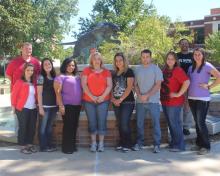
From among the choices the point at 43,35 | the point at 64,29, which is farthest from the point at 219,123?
the point at 64,29

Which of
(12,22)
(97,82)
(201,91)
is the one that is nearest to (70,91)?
(97,82)

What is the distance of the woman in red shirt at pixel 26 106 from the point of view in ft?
21.7

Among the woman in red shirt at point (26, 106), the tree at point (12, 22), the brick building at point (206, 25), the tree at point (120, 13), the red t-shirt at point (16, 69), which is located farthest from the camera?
the brick building at point (206, 25)

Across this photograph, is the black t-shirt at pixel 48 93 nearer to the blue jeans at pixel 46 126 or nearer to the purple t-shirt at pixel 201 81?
the blue jeans at pixel 46 126

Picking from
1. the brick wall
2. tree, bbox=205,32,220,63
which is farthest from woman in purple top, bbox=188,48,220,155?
tree, bbox=205,32,220,63

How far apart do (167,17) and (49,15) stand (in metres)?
15.4

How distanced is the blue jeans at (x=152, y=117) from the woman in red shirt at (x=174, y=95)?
20 cm

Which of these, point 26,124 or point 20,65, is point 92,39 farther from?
point 26,124

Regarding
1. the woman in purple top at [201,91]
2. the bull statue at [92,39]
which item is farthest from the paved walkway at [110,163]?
the bull statue at [92,39]

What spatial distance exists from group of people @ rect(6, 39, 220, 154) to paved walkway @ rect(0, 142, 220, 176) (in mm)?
221

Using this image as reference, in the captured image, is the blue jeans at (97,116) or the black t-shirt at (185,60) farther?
the black t-shirt at (185,60)

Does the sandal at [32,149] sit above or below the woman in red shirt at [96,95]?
below

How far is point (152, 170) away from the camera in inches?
221

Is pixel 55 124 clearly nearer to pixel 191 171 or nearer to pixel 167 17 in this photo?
pixel 191 171
